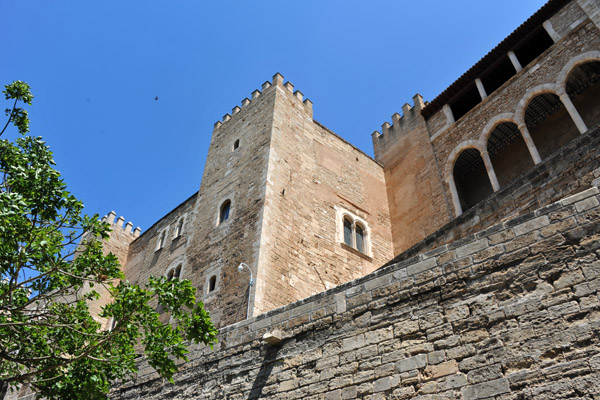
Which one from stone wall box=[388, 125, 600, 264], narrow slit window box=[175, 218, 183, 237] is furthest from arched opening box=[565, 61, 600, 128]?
narrow slit window box=[175, 218, 183, 237]

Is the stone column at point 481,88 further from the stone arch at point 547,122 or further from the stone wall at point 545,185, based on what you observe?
the stone wall at point 545,185

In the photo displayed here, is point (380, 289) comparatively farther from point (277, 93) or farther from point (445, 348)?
point (277, 93)

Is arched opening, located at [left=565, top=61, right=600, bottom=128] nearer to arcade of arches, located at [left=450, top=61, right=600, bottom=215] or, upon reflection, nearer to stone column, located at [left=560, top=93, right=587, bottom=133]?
arcade of arches, located at [left=450, top=61, right=600, bottom=215]

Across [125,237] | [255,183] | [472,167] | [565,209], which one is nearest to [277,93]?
[255,183]

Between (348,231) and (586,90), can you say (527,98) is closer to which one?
(586,90)

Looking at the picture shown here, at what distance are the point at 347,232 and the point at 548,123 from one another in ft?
23.0

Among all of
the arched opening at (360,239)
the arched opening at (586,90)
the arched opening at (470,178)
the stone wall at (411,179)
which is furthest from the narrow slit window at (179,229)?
the arched opening at (586,90)

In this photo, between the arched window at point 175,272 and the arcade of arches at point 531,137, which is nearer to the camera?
the arcade of arches at point 531,137

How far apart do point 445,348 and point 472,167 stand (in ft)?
43.8

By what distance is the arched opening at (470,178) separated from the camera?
16688 millimetres

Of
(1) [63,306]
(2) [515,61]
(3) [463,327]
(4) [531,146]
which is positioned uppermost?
(2) [515,61]

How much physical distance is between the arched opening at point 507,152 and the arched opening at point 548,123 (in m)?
0.46

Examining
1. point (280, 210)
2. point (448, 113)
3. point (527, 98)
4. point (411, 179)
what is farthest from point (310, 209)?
point (527, 98)

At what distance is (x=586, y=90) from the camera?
14.4 m
